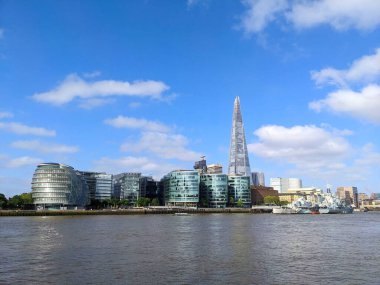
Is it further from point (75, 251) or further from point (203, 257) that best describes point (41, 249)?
point (203, 257)

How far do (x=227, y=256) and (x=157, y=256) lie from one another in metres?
7.87

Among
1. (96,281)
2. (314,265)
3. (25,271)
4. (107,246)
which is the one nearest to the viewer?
(96,281)

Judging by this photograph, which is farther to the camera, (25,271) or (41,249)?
(41,249)

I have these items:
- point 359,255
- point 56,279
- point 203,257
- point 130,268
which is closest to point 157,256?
point 203,257

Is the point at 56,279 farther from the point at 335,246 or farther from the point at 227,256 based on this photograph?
the point at 335,246

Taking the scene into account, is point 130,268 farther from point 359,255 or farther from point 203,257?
point 359,255

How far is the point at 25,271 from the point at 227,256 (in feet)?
69.7

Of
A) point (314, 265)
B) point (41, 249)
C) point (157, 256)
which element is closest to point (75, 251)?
point (41, 249)

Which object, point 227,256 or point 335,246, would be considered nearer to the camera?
point 227,256

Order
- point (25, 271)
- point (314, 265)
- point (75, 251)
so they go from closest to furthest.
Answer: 1. point (25, 271)
2. point (314, 265)
3. point (75, 251)

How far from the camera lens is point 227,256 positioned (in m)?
46.6

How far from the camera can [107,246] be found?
55.6m

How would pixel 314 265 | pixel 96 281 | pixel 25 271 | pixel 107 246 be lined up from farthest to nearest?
1. pixel 107 246
2. pixel 314 265
3. pixel 25 271
4. pixel 96 281

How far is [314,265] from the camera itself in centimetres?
4088
